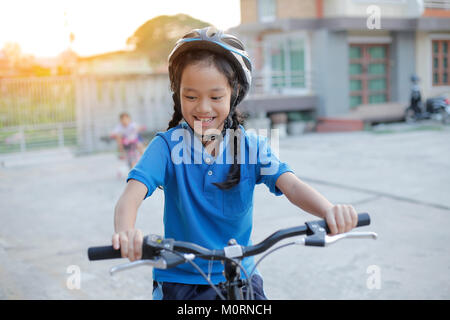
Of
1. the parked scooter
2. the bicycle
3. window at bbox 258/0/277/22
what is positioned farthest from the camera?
window at bbox 258/0/277/22

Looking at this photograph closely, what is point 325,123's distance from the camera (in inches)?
588

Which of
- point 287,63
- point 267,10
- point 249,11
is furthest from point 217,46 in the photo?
point 249,11

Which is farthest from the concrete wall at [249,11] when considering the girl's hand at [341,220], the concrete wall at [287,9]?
the girl's hand at [341,220]

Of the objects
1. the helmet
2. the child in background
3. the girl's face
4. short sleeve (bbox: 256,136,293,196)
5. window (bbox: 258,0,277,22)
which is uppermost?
window (bbox: 258,0,277,22)

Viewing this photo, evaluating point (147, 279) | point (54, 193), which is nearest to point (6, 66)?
point (54, 193)

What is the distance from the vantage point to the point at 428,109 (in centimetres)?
1377

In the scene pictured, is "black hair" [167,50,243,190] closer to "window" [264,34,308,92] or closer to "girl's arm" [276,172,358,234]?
"girl's arm" [276,172,358,234]

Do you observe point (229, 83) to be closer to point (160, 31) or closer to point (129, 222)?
point (129, 222)

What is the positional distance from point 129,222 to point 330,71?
46.9ft

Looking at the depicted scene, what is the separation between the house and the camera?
49.5 feet

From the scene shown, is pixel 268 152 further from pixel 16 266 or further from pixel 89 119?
pixel 89 119

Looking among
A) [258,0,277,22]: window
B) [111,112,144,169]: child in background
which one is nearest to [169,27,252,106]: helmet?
[111,112,144,169]: child in background

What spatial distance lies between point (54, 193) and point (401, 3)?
528 inches

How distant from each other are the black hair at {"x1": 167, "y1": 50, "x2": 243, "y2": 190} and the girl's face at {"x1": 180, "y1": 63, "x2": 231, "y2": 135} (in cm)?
2
